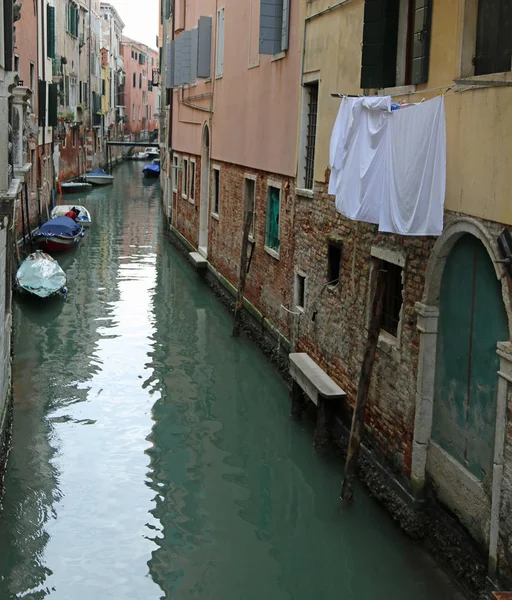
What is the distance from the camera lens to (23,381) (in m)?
10.8

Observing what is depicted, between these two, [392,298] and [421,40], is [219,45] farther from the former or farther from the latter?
[421,40]

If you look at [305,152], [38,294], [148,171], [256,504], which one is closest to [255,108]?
[305,152]

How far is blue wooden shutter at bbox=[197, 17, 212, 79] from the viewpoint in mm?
17094

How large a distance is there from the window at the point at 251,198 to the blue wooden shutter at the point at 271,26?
2.42m

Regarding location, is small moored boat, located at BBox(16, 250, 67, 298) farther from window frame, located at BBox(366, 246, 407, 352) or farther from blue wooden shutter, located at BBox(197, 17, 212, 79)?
window frame, located at BBox(366, 246, 407, 352)

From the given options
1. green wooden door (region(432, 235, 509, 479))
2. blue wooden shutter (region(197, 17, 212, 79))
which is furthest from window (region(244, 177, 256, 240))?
green wooden door (region(432, 235, 509, 479))

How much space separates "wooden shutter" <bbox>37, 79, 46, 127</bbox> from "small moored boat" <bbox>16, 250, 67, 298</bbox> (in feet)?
30.4

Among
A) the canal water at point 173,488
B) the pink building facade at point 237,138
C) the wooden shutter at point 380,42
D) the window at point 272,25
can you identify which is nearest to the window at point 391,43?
the wooden shutter at point 380,42

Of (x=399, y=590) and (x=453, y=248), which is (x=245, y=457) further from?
(x=453, y=248)

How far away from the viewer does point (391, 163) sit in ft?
21.0

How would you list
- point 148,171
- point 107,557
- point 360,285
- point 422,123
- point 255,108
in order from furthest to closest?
point 148,171 → point 255,108 → point 360,285 → point 107,557 → point 422,123

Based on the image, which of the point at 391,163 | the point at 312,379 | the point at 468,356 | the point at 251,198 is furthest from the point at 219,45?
the point at 468,356

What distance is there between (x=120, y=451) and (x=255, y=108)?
255 inches

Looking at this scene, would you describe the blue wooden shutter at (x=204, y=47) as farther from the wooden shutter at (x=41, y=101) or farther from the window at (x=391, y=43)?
the window at (x=391, y=43)
